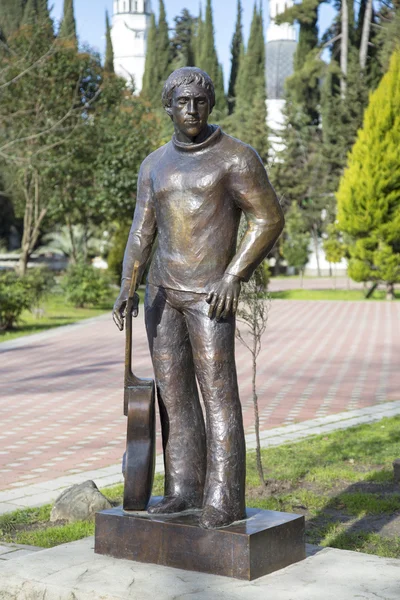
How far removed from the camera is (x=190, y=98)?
385 cm

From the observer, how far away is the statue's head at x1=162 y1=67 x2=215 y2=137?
12.6ft

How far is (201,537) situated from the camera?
12.2ft

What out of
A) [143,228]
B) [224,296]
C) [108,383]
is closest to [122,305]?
[143,228]

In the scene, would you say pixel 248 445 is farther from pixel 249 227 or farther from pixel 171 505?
pixel 249 227

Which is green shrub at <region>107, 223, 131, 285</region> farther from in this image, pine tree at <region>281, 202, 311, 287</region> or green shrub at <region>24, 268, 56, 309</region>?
pine tree at <region>281, 202, 311, 287</region>

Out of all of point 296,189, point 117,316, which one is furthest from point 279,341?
point 296,189

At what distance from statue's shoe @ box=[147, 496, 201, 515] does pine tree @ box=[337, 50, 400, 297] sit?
21.1 m

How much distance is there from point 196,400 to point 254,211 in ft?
3.04

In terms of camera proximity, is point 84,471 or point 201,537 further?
point 84,471

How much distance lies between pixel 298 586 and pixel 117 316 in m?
1.40

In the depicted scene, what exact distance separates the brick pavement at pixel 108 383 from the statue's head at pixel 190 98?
332 centimetres

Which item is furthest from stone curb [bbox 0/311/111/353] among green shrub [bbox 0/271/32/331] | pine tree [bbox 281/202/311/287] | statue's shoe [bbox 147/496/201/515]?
pine tree [bbox 281/202/311/287]

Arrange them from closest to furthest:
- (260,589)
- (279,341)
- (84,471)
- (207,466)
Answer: (260,589) → (207,466) → (84,471) → (279,341)

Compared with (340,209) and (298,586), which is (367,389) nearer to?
(298,586)
